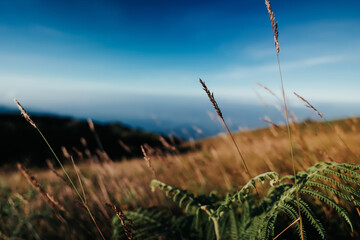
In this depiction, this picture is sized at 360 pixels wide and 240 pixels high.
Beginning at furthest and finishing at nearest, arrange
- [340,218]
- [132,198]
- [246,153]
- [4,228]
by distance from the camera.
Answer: [246,153] → [132,198] → [4,228] → [340,218]

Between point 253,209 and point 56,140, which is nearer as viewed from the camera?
point 253,209

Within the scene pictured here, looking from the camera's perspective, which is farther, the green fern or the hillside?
the hillside

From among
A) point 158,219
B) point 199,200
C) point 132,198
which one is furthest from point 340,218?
point 132,198

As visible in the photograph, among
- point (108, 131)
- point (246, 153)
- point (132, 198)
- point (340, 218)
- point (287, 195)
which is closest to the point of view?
point (287, 195)

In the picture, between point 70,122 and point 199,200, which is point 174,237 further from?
point 70,122

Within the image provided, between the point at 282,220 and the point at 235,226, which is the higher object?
the point at 235,226

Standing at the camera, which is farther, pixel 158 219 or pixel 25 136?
pixel 25 136

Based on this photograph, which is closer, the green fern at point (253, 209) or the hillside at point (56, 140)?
the green fern at point (253, 209)

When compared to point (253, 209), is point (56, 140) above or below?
above

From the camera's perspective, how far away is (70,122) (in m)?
25.5

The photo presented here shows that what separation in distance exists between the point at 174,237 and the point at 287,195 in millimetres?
909

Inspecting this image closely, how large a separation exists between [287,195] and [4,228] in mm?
3131

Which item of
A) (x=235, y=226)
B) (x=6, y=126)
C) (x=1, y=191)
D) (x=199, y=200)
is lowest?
(x=1, y=191)

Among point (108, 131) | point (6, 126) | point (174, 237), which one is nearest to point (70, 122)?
point (108, 131)
